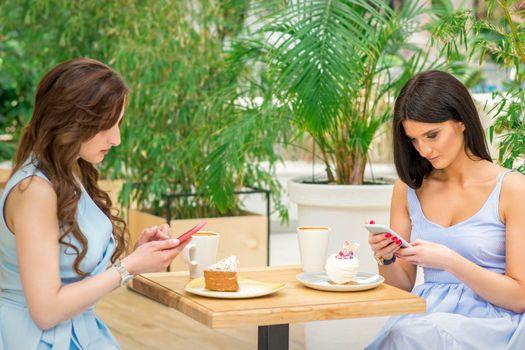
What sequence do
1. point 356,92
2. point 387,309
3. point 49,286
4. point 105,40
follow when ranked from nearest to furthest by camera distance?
point 49,286 → point 387,309 → point 356,92 → point 105,40

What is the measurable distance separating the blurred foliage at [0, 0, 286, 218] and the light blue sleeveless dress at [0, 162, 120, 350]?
2814mm

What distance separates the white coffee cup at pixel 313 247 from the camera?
2.56 meters

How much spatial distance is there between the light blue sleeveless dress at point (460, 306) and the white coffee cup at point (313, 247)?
0.27 meters

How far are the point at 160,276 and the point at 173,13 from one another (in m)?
3.24

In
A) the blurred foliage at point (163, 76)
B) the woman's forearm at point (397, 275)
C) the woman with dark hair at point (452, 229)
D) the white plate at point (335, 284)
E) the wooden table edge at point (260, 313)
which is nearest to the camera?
the wooden table edge at point (260, 313)

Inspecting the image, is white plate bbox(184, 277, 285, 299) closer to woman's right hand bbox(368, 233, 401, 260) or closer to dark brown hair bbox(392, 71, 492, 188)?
woman's right hand bbox(368, 233, 401, 260)

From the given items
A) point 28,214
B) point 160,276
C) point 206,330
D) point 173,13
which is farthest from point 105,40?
point 28,214

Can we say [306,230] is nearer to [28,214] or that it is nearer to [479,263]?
[479,263]

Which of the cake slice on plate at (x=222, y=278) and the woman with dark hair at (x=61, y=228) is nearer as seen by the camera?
the woman with dark hair at (x=61, y=228)

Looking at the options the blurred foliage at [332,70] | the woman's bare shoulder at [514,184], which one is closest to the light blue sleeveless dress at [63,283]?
the woman's bare shoulder at [514,184]

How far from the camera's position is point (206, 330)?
454 centimetres

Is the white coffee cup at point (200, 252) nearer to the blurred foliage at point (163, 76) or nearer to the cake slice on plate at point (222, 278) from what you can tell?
the cake slice on plate at point (222, 278)

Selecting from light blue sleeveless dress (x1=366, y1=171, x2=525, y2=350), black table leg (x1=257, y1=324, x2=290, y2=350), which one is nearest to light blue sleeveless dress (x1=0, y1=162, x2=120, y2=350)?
black table leg (x1=257, y1=324, x2=290, y2=350)

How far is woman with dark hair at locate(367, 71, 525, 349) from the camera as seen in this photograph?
96.4 inches
